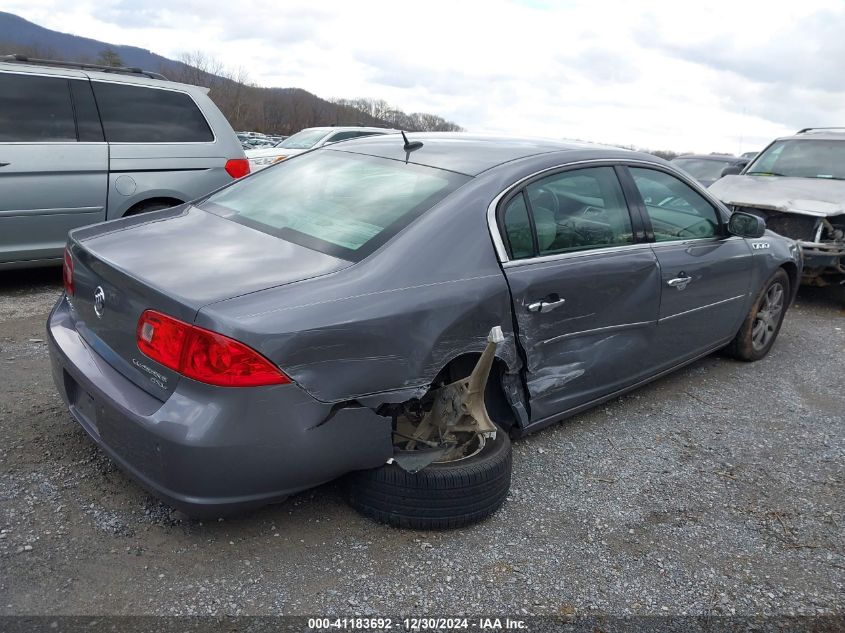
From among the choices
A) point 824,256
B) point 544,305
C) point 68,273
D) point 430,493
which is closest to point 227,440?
point 430,493

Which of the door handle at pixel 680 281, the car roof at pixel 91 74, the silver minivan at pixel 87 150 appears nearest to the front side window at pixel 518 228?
the door handle at pixel 680 281

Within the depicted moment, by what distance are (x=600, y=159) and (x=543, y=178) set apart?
54 cm

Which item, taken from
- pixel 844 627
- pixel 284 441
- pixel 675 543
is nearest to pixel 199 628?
pixel 284 441

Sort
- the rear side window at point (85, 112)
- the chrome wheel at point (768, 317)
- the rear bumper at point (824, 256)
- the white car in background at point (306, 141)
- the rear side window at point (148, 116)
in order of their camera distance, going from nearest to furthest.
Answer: the chrome wheel at point (768, 317)
the rear side window at point (85, 112)
the rear side window at point (148, 116)
the rear bumper at point (824, 256)
the white car in background at point (306, 141)

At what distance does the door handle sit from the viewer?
395 centimetres

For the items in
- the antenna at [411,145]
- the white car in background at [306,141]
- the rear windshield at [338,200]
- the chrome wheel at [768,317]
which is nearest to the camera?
the rear windshield at [338,200]

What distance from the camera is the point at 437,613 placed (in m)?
2.39

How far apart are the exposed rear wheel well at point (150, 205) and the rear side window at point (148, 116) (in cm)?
51

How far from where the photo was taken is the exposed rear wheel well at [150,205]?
20.0 ft

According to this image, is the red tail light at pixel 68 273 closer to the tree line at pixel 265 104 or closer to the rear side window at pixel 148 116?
the rear side window at pixel 148 116

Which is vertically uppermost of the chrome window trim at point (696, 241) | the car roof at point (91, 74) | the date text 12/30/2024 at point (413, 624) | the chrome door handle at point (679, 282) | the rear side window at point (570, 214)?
the car roof at point (91, 74)

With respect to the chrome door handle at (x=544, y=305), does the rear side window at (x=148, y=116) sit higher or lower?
higher

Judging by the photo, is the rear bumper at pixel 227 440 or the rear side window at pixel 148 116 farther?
the rear side window at pixel 148 116

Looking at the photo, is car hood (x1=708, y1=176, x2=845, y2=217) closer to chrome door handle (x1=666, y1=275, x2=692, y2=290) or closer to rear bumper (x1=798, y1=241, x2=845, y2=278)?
rear bumper (x1=798, y1=241, x2=845, y2=278)
